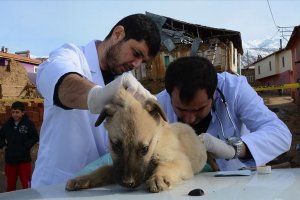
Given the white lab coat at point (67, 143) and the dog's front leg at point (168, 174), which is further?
the white lab coat at point (67, 143)

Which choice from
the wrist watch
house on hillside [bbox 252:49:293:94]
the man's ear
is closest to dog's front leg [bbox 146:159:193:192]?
the wrist watch

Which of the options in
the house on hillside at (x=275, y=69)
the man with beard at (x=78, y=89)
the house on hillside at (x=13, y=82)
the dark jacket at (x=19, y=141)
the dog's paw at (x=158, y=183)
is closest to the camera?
the dog's paw at (x=158, y=183)

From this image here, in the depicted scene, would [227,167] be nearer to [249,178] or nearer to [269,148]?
[269,148]

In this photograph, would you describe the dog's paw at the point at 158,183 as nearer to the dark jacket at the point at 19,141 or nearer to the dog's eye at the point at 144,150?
the dog's eye at the point at 144,150

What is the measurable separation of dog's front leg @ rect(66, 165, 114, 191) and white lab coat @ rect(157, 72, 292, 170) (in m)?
1.13

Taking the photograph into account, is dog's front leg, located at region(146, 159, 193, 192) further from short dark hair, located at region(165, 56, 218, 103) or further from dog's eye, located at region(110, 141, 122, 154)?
short dark hair, located at region(165, 56, 218, 103)

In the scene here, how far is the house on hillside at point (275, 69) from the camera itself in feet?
143

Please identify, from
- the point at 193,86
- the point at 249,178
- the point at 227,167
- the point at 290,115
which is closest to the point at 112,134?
the point at 249,178

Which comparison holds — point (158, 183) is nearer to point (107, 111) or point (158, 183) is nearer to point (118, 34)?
point (107, 111)

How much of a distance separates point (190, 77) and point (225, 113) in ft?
2.01

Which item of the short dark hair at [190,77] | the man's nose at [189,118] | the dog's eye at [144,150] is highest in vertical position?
the short dark hair at [190,77]

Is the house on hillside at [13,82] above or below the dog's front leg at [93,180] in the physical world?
above

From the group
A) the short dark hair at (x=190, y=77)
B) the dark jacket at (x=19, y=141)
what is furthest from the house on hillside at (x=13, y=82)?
the short dark hair at (x=190, y=77)

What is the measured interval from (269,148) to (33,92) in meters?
25.8
